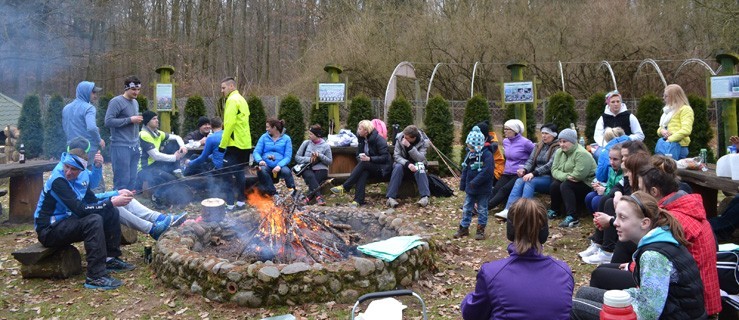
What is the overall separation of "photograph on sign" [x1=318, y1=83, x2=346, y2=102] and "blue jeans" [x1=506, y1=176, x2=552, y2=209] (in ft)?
17.2

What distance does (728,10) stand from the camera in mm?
16500

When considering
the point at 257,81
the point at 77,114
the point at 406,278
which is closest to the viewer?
the point at 406,278

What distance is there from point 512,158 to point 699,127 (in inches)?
210

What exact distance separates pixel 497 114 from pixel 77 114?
1357cm

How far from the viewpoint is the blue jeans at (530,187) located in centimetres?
867

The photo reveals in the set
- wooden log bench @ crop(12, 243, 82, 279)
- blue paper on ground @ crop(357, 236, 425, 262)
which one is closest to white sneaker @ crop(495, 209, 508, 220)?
blue paper on ground @ crop(357, 236, 425, 262)

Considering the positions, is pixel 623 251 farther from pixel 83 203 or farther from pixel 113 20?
pixel 113 20

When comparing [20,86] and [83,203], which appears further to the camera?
[20,86]

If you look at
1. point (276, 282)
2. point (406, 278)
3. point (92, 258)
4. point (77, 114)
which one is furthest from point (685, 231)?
point (77, 114)

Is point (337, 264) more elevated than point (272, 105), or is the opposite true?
point (272, 105)

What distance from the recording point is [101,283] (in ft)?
19.9

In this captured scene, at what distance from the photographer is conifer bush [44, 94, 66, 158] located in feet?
50.6

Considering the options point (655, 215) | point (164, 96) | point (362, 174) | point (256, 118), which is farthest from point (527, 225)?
point (164, 96)

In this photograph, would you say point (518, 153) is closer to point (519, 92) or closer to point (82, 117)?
point (519, 92)
